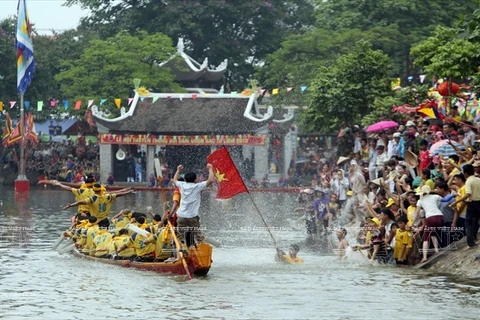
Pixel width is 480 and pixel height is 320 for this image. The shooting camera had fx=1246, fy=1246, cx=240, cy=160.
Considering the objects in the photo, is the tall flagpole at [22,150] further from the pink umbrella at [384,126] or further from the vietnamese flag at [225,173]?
the vietnamese flag at [225,173]

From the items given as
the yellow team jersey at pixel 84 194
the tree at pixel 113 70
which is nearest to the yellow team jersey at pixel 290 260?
the yellow team jersey at pixel 84 194

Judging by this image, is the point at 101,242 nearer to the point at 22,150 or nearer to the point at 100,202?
the point at 100,202

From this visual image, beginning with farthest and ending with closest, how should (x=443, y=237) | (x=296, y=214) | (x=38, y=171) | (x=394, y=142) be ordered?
(x=38, y=171) → (x=296, y=214) → (x=394, y=142) → (x=443, y=237)

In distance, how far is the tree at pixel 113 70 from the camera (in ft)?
178

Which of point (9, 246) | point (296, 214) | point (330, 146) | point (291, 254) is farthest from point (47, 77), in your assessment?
point (291, 254)

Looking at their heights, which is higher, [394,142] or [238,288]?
[394,142]

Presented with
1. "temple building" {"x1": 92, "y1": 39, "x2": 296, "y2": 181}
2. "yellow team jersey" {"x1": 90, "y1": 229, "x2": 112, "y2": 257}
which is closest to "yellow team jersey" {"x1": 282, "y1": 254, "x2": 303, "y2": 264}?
"yellow team jersey" {"x1": 90, "y1": 229, "x2": 112, "y2": 257}

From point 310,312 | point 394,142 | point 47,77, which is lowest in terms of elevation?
point 310,312

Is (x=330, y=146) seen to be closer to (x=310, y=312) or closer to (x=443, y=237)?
(x=443, y=237)

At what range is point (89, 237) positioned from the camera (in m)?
23.8

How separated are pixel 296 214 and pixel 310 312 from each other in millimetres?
16710

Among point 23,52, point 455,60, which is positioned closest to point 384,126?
point 455,60

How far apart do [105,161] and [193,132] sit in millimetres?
3930

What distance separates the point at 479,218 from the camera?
20.7m
